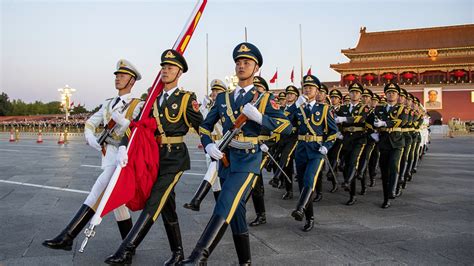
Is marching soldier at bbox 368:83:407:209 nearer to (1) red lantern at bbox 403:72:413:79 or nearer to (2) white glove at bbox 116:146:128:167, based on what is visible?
(2) white glove at bbox 116:146:128:167

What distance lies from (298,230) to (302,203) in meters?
0.46

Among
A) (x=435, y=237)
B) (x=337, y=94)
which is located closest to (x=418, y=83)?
(x=337, y=94)

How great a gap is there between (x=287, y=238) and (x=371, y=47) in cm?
4677

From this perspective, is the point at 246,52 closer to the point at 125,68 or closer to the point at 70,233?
the point at 125,68

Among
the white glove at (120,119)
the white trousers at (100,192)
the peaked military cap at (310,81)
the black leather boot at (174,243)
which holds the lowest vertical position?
the black leather boot at (174,243)

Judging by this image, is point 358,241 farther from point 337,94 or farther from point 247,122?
point 337,94

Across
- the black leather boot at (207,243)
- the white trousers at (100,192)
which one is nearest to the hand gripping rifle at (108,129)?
the white trousers at (100,192)

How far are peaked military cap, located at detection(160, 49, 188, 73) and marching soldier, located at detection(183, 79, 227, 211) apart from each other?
1.81ft

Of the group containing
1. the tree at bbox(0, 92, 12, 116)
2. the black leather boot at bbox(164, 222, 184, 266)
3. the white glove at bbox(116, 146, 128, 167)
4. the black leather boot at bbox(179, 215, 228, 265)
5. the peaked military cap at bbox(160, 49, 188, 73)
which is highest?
the tree at bbox(0, 92, 12, 116)

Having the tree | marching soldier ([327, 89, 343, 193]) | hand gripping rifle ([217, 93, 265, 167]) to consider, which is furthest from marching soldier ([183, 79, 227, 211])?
the tree

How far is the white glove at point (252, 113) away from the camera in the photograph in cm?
371

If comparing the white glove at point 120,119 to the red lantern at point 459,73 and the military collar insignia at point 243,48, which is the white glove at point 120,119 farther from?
the red lantern at point 459,73

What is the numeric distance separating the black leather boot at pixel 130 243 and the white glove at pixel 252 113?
1.25 metres

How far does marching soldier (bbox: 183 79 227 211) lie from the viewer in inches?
201
